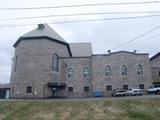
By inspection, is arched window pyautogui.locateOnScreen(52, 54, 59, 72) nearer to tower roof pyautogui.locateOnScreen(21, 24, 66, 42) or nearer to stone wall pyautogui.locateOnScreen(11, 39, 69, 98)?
stone wall pyautogui.locateOnScreen(11, 39, 69, 98)

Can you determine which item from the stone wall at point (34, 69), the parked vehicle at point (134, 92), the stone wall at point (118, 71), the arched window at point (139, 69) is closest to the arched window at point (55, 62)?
the stone wall at point (34, 69)

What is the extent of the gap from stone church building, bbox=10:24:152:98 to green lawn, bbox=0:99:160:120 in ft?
45.7

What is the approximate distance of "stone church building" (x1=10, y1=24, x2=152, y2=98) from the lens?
37.2 m

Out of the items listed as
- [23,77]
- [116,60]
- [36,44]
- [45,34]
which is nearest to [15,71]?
[23,77]

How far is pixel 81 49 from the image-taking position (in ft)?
167

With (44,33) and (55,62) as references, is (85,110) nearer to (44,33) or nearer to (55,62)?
(55,62)

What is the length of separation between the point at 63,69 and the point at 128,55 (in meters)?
12.5

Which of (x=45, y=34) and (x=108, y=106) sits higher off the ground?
(x=45, y=34)

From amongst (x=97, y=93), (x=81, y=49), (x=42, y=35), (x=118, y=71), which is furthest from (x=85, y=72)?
(x=81, y=49)

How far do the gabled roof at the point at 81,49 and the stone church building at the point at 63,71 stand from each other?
7663mm

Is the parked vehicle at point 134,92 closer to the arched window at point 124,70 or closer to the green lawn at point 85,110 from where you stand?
the arched window at point 124,70

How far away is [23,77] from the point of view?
122 ft

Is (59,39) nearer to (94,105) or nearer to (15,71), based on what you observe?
(15,71)

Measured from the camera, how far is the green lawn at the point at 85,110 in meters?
18.6
